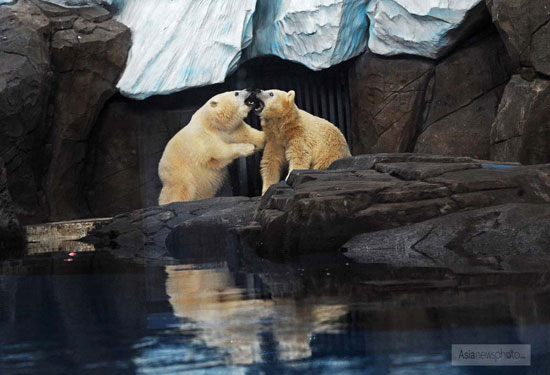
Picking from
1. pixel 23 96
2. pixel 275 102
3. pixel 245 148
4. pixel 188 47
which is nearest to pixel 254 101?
pixel 275 102

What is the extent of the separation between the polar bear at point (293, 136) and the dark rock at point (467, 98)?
3.86 ft

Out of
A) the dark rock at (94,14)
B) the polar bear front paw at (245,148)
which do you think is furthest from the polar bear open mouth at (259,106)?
the dark rock at (94,14)

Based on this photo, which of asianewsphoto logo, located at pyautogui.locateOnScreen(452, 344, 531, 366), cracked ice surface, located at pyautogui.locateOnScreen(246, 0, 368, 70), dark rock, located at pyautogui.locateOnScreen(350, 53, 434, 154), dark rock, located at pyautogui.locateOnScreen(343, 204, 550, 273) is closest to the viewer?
asianewsphoto logo, located at pyautogui.locateOnScreen(452, 344, 531, 366)

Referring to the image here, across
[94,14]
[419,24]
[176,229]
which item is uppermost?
[94,14]

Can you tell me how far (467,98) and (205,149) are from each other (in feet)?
9.67

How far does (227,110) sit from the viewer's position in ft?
28.8

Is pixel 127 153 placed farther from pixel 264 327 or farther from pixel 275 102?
pixel 264 327

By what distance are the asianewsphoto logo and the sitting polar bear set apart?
275 inches

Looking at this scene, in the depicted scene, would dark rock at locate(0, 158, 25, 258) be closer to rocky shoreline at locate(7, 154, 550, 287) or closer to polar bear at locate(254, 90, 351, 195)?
rocky shoreline at locate(7, 154, 550, 287)

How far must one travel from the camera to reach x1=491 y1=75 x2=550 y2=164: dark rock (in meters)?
7.65

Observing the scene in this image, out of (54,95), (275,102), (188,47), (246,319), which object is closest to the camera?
(246,319)

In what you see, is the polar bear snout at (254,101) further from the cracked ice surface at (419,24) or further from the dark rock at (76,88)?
the dark rock at (76,88)

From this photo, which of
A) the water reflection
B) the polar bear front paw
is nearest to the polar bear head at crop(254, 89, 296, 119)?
the polar bear front paw

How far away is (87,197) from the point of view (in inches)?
410
